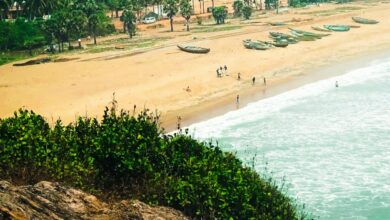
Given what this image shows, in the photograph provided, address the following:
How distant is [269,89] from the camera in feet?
198

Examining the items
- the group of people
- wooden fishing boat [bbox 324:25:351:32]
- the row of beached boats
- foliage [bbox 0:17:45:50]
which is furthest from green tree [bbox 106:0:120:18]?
the group of people

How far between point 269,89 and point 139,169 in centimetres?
4387

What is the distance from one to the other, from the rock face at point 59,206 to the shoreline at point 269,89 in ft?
94.5

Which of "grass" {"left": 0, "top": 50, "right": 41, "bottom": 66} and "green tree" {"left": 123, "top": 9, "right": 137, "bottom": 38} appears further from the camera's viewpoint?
"green tree" {"left": 123, "top": 9, "right": 137, "bottom": 38}

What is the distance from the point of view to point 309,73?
6875cm

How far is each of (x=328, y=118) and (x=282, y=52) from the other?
1248 inches

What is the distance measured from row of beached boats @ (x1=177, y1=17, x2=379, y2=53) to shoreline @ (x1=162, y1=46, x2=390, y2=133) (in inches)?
464

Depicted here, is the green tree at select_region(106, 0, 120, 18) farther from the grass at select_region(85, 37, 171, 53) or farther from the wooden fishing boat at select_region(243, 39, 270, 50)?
the wooden fishing boat at select_region(243, 39, 270, 50)

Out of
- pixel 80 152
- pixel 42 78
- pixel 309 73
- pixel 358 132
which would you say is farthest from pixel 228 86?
pixel 80 152

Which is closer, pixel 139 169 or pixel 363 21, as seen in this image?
pixel 139 169

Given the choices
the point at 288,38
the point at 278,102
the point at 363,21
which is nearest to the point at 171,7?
the point at 288,38

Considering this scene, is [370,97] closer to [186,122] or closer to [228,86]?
[228,86]

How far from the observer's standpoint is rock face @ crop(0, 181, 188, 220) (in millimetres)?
13328

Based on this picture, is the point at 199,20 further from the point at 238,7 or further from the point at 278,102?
the point at 278,102
